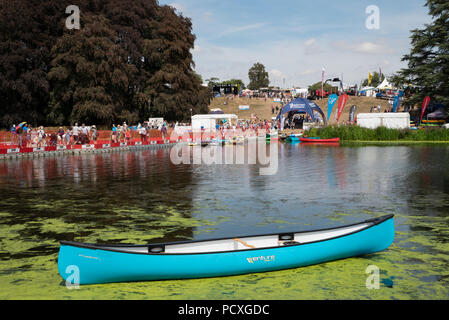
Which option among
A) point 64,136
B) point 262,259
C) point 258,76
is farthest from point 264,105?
point 262,259

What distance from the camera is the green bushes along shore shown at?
48.0m

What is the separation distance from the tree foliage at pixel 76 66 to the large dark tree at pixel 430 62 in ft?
106

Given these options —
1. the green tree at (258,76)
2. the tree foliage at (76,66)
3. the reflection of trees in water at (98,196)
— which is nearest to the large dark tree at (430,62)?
the tree foliage at (76,66)

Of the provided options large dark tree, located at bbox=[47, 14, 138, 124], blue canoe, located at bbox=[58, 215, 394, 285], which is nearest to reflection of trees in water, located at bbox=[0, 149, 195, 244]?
blue canoe, located at bbox=[58, 215, 394, 285]

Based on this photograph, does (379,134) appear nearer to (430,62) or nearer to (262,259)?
(430,62)

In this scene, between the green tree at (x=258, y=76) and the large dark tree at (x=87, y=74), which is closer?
the large dark tree at (x=87, y=74)

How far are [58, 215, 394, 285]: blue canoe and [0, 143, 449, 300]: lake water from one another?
0.69 ft

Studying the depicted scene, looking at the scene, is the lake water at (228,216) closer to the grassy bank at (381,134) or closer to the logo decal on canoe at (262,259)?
the logo decal on canoe at (262,259)

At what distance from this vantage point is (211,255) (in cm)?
755

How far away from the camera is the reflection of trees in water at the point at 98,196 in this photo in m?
12.6

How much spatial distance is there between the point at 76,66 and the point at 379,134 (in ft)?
116

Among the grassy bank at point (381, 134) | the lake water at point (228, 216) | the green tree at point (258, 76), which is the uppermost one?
the green tree at point (258, 76)

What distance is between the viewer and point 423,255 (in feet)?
29.7
